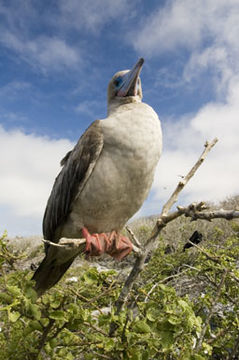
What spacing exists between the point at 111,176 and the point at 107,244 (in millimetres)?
609

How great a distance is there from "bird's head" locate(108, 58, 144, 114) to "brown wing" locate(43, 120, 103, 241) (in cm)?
47

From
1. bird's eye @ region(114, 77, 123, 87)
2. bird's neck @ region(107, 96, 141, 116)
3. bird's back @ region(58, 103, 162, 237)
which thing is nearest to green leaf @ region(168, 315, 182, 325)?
bird's back @ region(58, 103, 162, 237)

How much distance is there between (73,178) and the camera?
9.30 ft

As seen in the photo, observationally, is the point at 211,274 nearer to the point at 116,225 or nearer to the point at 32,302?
the point at 116,225

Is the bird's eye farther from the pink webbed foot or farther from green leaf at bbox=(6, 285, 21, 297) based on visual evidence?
green leaf at bbox=(6, 285, 21, 297)

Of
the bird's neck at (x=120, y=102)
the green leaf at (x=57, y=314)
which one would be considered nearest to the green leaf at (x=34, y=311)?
the green leaf at (x=57, y=314)

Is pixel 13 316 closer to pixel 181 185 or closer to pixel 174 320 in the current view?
pixel 174 320

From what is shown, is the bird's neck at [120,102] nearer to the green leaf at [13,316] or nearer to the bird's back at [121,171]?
the bird's back at [121,171]

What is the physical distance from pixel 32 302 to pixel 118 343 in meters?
0.58

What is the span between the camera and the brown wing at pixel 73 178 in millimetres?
2639

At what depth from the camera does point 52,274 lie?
319cm

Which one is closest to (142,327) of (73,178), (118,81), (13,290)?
(13,290)

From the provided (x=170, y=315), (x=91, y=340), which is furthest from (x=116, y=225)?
(x=170, y=315)

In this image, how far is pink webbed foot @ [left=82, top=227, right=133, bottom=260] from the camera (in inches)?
Result: 101
